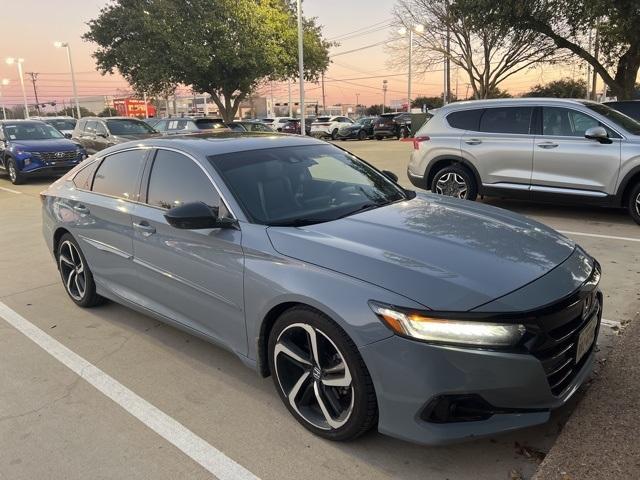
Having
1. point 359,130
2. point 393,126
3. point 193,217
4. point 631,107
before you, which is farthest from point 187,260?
point 359,130

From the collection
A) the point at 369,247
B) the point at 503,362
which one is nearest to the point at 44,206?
the point at 369,247

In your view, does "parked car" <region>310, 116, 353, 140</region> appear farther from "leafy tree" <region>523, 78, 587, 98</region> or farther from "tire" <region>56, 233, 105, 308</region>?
"tire" <region>56, 233, 105, 308</region>

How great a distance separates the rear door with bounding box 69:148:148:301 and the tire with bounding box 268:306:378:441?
1.63 m

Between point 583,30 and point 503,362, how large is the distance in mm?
17640

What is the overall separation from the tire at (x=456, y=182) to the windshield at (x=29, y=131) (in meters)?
11.4

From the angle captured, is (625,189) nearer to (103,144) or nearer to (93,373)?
(93,373)

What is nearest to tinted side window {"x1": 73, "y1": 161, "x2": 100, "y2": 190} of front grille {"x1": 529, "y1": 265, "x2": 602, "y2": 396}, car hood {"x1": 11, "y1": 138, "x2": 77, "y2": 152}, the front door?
the front door

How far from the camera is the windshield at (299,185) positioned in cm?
334

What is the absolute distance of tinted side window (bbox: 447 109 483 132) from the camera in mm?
8500

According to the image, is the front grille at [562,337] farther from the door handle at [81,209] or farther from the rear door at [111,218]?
the door handle at [81,209]

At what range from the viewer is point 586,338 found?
2.79m

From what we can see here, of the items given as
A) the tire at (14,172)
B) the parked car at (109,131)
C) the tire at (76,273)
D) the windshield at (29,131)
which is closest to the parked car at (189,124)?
the parked car at (109,131)

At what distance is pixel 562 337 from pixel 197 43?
25.4 meters

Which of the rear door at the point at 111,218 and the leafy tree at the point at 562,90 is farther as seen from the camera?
the leafy tree at the point at 562,90
